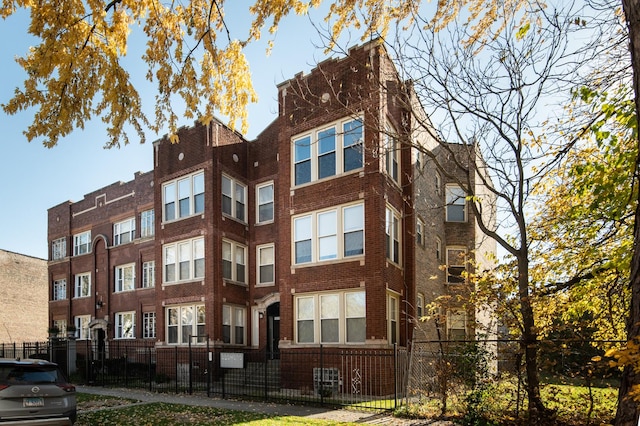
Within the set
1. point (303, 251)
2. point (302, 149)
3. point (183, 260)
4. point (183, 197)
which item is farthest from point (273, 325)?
point (302, 149)

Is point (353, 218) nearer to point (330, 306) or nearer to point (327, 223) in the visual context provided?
point (327, 223)

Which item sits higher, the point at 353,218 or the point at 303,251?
the point at 353,218

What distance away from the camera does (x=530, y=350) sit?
10.5 meters

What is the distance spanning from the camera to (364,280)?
664 inches

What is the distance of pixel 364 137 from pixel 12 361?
12138 mm

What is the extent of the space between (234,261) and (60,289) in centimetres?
1766

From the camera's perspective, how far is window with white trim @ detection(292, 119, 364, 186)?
17750 mm

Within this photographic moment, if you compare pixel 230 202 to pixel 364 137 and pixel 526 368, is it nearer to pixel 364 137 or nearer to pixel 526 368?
pixel 364 137

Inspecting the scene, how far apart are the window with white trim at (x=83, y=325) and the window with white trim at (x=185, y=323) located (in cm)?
1057

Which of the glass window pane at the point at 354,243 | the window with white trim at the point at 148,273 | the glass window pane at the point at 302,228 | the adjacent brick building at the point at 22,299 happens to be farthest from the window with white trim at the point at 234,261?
the adjacent brick building at the point at 22,299

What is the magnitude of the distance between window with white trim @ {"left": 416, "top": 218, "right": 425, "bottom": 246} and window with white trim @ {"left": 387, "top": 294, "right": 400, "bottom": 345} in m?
3.61

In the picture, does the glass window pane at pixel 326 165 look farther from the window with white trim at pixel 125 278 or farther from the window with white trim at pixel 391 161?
the window with white trim at pixel 125 278

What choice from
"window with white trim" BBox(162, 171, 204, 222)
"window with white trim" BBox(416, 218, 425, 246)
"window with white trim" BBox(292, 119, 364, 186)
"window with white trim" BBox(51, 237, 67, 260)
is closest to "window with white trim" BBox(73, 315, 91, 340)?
"window with white trim" BBox(51, 237, 67, 260)

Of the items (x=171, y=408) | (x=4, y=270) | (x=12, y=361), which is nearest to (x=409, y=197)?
(x=171, y=408)
